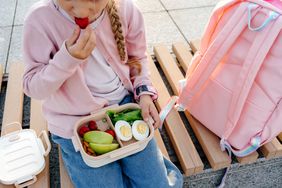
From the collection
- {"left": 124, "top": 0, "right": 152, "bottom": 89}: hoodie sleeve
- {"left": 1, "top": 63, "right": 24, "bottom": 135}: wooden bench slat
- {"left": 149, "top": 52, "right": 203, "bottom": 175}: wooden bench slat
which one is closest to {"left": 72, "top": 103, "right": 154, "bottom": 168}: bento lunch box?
{"left": 124, "top": 0, "right": 152, "bottom": 89}: hoodie sleeve

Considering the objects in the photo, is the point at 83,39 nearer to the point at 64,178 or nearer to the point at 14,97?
the point at 64,178

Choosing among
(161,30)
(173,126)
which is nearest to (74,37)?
(173,126)

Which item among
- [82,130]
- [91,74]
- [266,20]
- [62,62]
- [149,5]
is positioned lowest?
[149,5]

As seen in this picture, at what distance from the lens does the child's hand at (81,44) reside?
829 millimetres

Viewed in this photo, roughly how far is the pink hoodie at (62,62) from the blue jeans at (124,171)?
0.09m

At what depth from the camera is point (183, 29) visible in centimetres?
195

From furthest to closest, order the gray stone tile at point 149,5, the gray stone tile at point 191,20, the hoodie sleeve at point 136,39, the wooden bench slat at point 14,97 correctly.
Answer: the gray stone tile at point 149,5
the gray stone tile at point 191,20
the wooden bench slat at point 14,97
the hoodie sleeve at point 136,39

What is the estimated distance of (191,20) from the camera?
203 centimetres

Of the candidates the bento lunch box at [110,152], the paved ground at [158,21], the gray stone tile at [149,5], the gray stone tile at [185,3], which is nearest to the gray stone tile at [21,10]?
the paved ground at [158,21]

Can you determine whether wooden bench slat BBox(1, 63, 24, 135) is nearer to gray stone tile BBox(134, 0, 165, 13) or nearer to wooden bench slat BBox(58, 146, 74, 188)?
wooden bench slat BBox(58, 146, 74, 188)

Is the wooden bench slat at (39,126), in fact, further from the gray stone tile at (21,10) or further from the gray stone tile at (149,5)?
the gray stone tile at (149,5)

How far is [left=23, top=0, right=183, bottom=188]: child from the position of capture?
90cm

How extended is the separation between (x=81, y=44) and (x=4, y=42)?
3.75 ft

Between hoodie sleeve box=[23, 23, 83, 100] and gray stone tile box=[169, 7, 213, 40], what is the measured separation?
3.61ft
